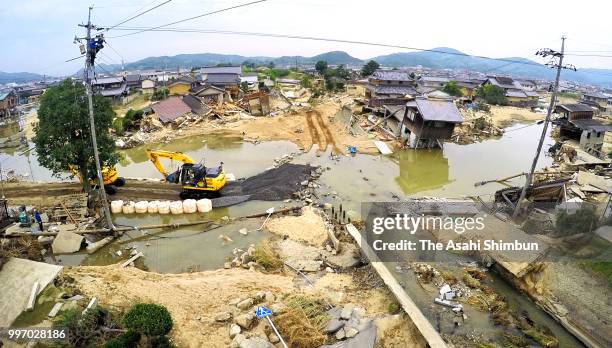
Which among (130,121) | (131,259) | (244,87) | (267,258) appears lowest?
(131,259)

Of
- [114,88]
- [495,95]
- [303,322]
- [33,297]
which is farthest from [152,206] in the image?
[495,95]

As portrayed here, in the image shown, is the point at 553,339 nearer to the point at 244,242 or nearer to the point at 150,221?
the point at 244,242

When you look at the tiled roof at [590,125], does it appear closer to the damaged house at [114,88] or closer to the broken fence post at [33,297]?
the broken fence post at [33,297]

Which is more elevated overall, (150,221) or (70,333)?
(70,333)

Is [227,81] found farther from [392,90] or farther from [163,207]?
[163,207]

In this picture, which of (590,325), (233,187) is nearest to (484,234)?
(590,325)

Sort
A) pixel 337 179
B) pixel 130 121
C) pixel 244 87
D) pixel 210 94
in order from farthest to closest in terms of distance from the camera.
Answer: pixel 244 87, pixel 210 94, pixel 130 121, pixel 337 179

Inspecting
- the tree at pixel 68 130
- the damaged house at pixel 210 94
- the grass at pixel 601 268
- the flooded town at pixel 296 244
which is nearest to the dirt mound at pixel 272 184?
the flooded town at pixel 296 244
